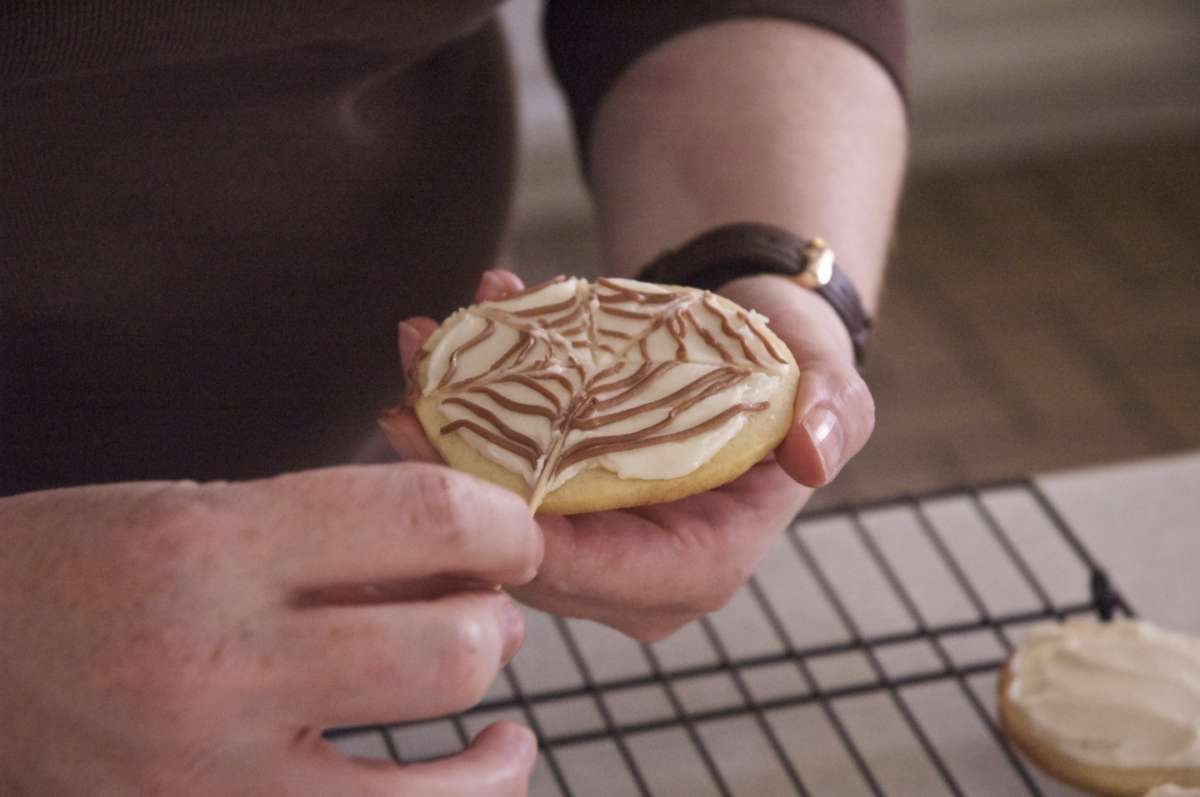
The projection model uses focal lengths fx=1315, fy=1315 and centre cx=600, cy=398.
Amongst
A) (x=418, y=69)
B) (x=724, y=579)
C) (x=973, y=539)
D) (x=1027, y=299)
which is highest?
(x=418, y=69)

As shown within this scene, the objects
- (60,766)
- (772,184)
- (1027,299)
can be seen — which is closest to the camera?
(60,766)

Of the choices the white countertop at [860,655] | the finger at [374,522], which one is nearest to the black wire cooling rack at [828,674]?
the white countertop at [860,655]

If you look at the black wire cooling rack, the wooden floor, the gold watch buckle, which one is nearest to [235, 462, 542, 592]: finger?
the black wire cooling rack

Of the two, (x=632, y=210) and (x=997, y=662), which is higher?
(x=632, y=210)

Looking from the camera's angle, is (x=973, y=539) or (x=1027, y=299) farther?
(x=1027, y=299)

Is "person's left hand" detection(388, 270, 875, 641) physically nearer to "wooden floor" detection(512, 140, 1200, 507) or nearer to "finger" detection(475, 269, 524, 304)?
"finger" detection(475, 269, 524, 304)

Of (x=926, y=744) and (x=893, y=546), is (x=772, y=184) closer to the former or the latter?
(x=893, y=546)

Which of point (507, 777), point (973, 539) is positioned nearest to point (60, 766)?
point (507, 777)

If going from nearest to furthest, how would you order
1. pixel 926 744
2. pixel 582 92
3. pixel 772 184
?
pixel 926 744
pixel 772 184
pixel 582 92
